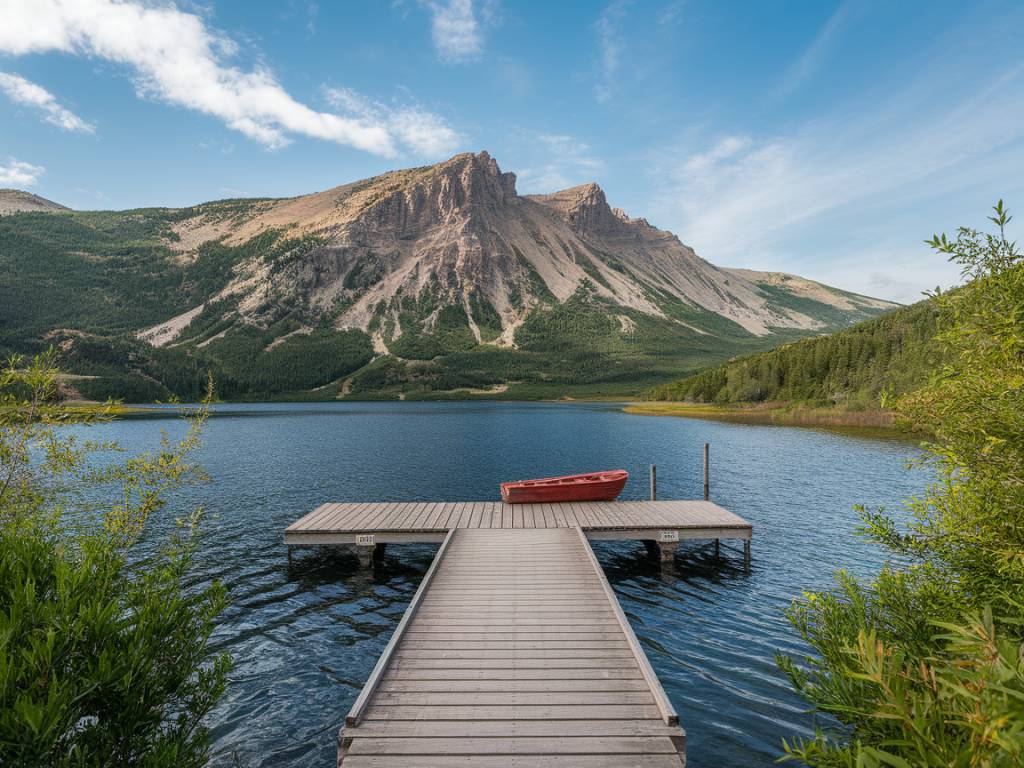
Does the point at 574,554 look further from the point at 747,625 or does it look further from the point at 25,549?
the point at 25,549

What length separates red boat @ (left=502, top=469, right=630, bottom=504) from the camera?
84.2ft

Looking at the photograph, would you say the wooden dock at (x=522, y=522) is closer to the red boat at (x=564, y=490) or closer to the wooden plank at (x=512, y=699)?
the red boat at (x=564, y=490)

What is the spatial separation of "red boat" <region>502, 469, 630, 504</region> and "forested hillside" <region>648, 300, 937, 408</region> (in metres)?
70.1

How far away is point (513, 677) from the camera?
398 inches

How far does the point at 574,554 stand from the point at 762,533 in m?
13.9

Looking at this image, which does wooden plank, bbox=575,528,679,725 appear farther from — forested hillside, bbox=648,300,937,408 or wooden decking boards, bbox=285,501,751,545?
forested hillside, bbox=648,300,937,408

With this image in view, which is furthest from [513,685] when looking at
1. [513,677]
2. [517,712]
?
[517,712]

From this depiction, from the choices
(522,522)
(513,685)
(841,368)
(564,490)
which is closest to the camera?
(513,685)

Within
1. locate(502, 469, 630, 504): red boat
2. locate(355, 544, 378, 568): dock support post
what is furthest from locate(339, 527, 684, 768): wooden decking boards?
locate(502, 469, 630, 504): red boat

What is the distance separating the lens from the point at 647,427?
8444 centimetres

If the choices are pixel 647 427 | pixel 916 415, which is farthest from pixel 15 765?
pixel 647 427

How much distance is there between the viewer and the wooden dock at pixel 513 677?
26.3 ft

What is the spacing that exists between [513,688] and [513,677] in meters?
0.42

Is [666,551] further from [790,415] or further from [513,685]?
[790,415]
